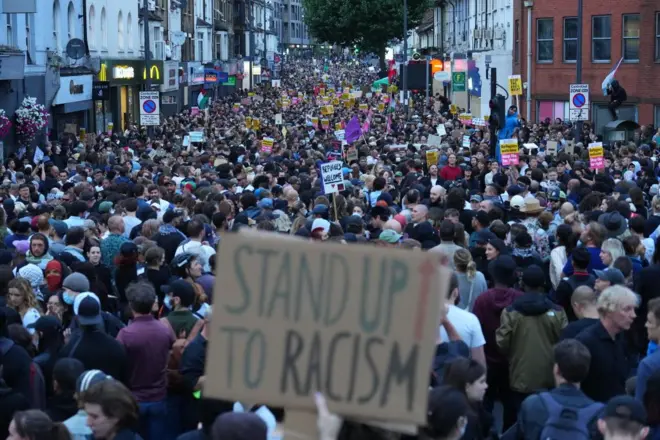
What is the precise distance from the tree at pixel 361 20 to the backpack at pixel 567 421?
69.1 meters

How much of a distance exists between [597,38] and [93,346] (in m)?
35.9

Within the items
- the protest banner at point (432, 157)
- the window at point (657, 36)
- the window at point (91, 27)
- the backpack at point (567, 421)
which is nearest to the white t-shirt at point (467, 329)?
the backpack at point (567, 421)

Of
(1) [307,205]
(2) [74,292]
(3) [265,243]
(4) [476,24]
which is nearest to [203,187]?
(1) [307,205]

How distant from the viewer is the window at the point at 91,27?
42.7m

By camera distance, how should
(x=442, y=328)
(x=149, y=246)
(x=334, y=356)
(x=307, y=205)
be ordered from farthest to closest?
(x=307, y=205)
(x=149, y=246)
(x=442, y=328)
(x=334, y=356)

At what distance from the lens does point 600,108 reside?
4122 cm

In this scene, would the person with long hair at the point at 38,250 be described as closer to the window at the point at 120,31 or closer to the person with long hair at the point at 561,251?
the person with long hair at the point at 561,251

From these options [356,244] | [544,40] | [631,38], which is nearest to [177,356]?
[356,244]

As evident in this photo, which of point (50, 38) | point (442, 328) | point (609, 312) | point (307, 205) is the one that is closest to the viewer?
point (609, 312)

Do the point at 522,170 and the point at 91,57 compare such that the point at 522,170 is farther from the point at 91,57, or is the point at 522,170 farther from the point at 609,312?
the point at 91,57

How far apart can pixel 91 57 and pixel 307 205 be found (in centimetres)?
2673

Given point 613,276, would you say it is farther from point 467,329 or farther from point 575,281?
point 467,329

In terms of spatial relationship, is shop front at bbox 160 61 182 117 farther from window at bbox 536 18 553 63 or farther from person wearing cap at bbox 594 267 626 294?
person wearing cap at bbox 594 267 626 294

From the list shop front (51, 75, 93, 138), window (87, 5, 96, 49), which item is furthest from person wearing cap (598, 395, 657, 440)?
window (87, 5, 96, 49)
